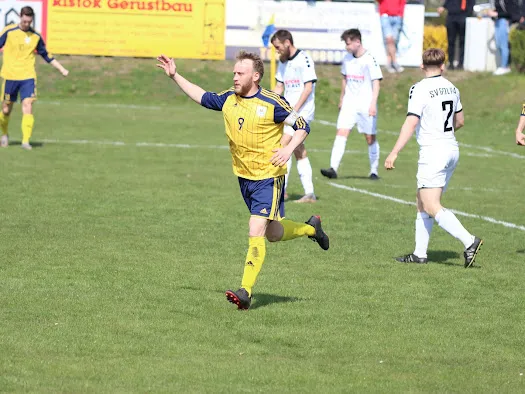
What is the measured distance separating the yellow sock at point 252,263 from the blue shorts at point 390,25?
2312cm

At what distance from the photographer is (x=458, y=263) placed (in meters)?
11.8

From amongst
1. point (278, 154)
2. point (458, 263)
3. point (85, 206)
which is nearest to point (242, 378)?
point (278, 154)

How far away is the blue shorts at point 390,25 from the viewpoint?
31672mm

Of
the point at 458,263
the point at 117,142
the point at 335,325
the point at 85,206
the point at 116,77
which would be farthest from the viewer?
the point at 116,77

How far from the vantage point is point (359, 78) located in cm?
1897

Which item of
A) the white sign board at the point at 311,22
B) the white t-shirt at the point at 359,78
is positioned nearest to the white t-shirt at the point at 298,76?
the white t-shirt at the point at 359,78

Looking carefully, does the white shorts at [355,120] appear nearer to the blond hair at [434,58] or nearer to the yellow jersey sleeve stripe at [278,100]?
the blond hair at [434,58]

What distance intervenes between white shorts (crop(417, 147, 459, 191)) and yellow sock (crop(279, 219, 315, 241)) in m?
1.51

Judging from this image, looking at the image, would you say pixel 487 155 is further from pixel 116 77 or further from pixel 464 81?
pixel 116 77

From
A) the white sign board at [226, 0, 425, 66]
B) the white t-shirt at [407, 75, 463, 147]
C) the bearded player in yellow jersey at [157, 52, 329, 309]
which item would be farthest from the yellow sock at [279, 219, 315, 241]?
the white sign board at [226, 0, 425, 66]

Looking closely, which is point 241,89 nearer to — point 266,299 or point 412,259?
point 266,299

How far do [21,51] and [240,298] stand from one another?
13.1 m

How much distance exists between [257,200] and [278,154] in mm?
491

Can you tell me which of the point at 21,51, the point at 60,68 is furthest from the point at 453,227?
the point at 21,51
